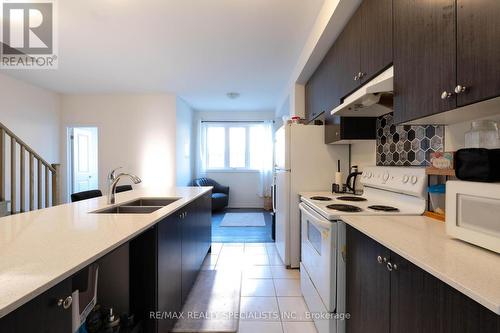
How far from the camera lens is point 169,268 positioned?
1.53 meters

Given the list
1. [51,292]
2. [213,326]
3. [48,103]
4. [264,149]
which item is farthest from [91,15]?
[264,149]

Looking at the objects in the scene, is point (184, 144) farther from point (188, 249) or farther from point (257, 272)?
point (188, 249)

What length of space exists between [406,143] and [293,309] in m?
1.55

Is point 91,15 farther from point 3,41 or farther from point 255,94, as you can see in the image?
point 255,94

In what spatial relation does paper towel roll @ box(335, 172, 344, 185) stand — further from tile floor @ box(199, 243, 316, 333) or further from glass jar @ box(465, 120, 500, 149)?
glass jar @ box(465, 120, 500, 149)

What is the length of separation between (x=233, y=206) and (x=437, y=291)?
5.83 m

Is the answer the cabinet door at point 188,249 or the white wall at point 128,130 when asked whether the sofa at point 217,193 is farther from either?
the cabinet door at point 188,249

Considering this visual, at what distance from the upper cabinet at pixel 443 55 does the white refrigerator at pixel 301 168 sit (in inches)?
55.5

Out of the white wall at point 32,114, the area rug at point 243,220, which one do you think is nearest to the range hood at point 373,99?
the area rug at point 243,220

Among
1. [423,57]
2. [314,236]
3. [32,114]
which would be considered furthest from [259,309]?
[32,114]

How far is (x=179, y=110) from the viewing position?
5195mm

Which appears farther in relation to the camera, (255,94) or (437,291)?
(255,94)

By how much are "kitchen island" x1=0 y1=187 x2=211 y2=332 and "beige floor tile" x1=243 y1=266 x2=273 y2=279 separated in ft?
2.04

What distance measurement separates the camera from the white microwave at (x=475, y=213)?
790 mm
